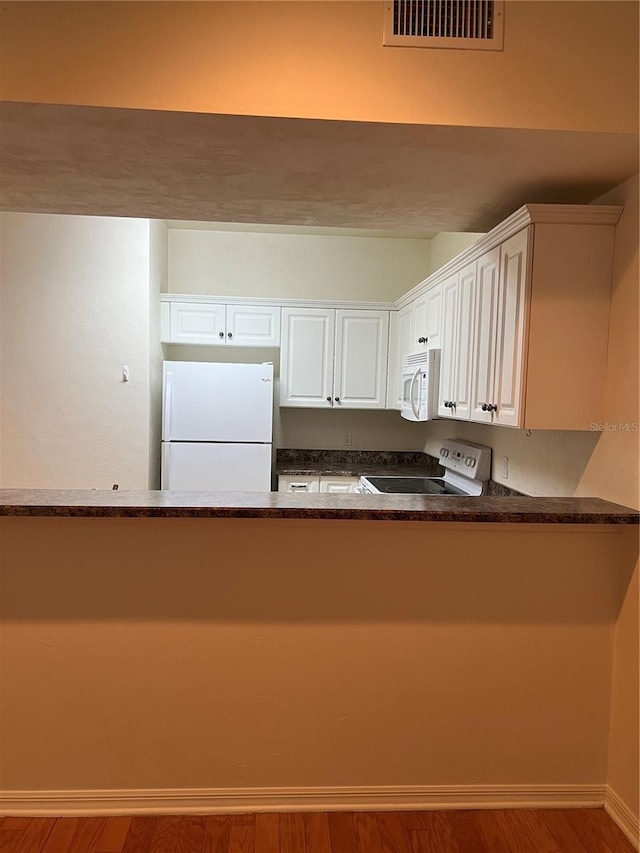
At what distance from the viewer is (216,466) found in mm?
3734

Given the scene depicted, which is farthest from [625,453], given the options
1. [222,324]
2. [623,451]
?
[222,324]

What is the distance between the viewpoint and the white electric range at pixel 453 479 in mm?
3084

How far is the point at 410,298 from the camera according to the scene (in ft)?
12.3

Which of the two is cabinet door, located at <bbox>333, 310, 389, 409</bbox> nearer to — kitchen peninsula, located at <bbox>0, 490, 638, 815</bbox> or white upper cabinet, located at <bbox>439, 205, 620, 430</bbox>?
white upper cabinet, located at <bbox>439, 205, 620, 430</bbox>

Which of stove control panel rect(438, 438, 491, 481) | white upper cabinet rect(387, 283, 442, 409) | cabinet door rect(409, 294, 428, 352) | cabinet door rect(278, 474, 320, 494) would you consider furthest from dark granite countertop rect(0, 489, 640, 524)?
cabinet door rect(278, 474, 320, 494)

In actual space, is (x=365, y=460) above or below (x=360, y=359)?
below

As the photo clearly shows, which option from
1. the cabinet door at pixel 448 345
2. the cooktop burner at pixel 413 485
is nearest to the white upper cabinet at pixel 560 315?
the cabinet door at pixel 448 345

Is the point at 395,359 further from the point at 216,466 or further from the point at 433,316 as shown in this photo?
the point at 216,466

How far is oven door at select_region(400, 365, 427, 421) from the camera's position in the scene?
3.14 m

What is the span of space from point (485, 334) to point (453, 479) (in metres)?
1.49

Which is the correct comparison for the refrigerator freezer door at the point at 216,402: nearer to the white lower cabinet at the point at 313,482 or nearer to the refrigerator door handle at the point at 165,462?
the refrigerator door handle at the point at 165,462

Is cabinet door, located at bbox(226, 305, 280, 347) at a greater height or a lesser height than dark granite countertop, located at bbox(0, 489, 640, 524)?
greater

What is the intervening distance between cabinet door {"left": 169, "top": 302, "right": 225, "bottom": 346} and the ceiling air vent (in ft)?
9.07

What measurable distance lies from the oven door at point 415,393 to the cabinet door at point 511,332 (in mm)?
1019
